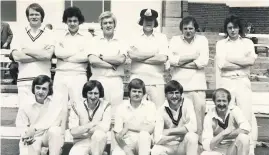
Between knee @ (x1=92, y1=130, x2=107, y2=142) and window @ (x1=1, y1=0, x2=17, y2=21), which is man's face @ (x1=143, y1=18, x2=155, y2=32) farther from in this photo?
window @ (x1=1, y1=0, x2=17, y2=21)

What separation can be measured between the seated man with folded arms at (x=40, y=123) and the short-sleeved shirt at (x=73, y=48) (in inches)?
15.7

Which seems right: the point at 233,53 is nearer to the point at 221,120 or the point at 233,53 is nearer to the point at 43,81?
→ the point at 221,120

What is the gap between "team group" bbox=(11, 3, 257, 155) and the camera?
503 cm

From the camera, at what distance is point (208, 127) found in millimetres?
5066

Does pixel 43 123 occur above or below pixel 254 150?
above

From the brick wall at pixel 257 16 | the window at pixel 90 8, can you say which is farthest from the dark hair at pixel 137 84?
the brick wall at pixel 257 16

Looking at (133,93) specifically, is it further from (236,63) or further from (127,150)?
(236,63)

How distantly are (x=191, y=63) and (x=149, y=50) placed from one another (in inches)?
18.2

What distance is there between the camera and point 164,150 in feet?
16.4

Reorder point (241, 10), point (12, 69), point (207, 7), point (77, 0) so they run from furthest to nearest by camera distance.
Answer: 1. point (241, 10)
2. point (207, 7)
3. point (77, 0)
4. point (12, 69)

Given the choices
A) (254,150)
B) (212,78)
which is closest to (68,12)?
(254,150)

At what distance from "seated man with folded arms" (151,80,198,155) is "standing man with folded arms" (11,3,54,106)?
1356 mm

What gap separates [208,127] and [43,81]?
5.45ft

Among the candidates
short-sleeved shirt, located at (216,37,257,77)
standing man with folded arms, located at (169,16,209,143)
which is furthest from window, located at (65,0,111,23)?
short-sleeved shirt, located at (216,37,257,77)
